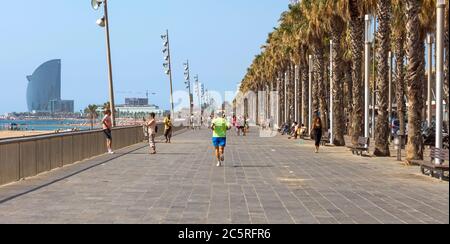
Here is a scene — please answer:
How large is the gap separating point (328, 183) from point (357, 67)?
16.0m

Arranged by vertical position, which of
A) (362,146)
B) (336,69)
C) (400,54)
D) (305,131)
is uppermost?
(400,54)

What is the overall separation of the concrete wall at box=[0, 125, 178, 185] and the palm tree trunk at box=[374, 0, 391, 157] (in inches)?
419

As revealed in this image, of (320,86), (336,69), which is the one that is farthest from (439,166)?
(320,86)

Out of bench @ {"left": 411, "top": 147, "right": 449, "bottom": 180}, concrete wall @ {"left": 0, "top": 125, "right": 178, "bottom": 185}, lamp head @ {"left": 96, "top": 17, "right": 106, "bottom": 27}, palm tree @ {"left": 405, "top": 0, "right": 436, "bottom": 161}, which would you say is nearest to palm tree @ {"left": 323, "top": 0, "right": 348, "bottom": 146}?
lamp head @ {"left": 96, "top": 17, "right": 106, "bottom": 27}

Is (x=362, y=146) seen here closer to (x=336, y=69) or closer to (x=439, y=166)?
(x=336, y=69)

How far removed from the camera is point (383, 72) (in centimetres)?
2498

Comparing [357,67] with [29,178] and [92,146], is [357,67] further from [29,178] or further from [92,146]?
[29,178]

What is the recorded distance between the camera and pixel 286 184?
48.3 ft

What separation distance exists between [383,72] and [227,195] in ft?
46.5

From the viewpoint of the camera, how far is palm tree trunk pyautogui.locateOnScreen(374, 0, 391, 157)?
960 inches

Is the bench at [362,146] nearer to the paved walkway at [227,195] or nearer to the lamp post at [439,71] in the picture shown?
the paved walkway at [227,195]

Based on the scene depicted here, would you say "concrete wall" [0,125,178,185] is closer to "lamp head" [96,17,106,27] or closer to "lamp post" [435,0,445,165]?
"lamp head" [96,17,106,27]
